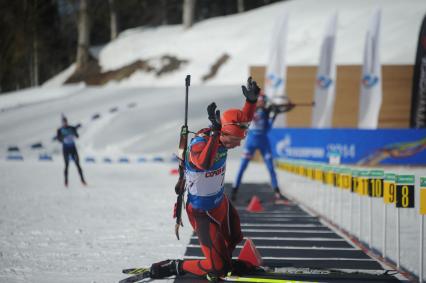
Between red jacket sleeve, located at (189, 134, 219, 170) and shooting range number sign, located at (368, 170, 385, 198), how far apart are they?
3.27m

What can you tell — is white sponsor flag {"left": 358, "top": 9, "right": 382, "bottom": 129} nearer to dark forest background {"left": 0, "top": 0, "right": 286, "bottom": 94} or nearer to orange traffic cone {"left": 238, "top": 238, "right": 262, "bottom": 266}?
orange traffic cone {"left": 238, "top": 238, "right": 262, "bottom": 266}

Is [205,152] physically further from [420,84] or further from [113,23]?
[113,23]

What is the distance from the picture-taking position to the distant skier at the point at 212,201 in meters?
4.91

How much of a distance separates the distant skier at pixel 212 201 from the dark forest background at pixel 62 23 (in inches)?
1378

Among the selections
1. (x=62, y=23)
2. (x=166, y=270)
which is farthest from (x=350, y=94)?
(x=62, y=23)

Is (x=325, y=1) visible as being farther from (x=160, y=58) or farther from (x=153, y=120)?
(x=153, y=120)

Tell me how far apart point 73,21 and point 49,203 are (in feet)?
157

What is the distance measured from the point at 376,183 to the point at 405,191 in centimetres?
124

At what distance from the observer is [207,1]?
5734 centimetres

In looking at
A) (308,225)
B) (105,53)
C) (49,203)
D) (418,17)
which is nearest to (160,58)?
(105,53)

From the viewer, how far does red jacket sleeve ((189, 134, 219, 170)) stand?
15.2 feet

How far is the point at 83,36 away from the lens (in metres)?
44.6

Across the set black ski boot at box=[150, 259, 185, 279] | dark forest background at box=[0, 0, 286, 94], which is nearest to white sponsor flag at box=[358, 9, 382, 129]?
black ski boot at box=[150, 259, 185, 279]

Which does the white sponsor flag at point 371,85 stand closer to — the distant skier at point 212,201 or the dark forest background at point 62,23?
the distant skier at point 212,201
